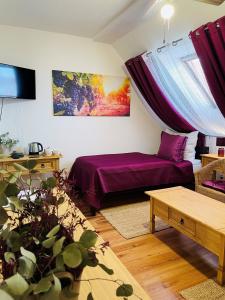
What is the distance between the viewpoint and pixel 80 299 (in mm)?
834

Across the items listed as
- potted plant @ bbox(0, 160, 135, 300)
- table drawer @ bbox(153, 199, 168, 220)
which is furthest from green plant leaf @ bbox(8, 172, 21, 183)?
table drawer @ bbox(153, 199, 168, 220)

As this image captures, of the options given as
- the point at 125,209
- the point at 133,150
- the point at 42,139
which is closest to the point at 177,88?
the point at 133,150

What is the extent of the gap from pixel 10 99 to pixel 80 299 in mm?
3298

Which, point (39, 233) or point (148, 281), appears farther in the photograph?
point (148, 281)

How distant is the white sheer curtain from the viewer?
3.43 meters

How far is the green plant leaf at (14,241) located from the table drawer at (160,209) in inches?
75.6

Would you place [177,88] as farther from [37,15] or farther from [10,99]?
[10,99]

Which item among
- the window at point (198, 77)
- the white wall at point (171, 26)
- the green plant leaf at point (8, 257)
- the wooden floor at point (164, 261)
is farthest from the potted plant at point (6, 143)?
the green plant leaf at point (8, 257)

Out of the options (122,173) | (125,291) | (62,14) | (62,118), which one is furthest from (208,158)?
(125,291)

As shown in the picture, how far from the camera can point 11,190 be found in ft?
2.58

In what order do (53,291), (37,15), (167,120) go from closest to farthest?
1. (53,291)
2. (37,15)
3. (167,120)

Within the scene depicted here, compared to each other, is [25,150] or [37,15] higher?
[37,15]

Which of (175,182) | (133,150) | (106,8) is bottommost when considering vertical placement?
(175,182)

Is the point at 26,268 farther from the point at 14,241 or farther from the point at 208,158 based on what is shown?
the point at 208,158
